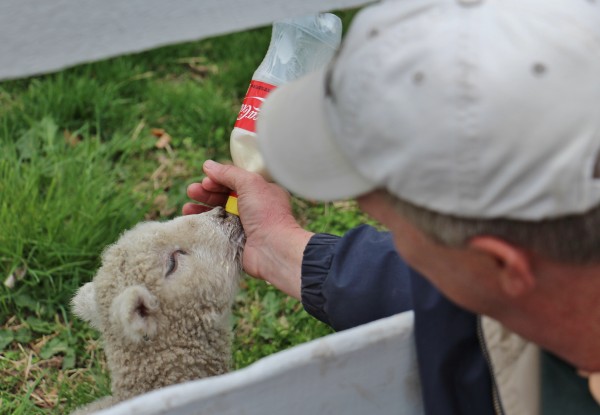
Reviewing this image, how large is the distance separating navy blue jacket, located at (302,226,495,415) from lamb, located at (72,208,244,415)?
0.29 metres

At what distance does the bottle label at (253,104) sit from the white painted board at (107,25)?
1.00m

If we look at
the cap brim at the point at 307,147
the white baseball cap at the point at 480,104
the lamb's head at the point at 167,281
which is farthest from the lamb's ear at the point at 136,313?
the white baseball cap at the point at 480,104

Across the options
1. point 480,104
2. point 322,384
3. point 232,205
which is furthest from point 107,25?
point 480,104

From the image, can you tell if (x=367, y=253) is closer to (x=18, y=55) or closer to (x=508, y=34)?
(x=508, y=34)

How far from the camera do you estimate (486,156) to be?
1213mm

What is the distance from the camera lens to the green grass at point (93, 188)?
2914mm

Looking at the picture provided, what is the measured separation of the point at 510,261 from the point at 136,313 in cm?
117

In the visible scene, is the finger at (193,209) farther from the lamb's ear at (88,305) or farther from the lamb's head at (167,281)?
the lamb's ear at (88,305)

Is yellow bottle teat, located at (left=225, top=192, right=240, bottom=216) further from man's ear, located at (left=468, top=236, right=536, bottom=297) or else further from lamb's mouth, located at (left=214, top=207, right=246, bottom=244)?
man's ear, located at (left=468, top=236, right=536, bottom=297)

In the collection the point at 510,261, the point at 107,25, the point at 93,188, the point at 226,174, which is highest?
the point at 510,261

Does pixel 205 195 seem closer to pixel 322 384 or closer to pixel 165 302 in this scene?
pixel 165 302

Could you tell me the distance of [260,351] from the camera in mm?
2959

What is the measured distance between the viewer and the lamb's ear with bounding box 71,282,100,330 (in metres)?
2.30

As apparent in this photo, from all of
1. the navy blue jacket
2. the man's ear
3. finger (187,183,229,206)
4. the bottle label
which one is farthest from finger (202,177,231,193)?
the man's ear
